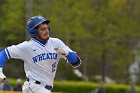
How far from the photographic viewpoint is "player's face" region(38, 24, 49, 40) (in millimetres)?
9961

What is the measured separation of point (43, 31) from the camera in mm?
9969

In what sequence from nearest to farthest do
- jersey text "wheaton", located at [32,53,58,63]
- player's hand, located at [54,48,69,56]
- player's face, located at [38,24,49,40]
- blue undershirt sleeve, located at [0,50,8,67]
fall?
player's hand, located at [54,48,69,56], blue undershirt sleeve, located at [0,50,8,67], player's face, located at [38,24,49,40], jersey text "wheaton", located at [32,53,58,63]

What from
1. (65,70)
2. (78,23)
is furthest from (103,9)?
(65,70)

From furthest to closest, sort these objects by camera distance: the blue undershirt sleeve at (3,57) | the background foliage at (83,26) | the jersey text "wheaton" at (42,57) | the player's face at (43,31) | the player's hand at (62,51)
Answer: the background foliage at (83,26) → the jersey text "wheaton" at (42,57) → the player's face at (43,31) → the blue undershirt sleeve at (3,57) → the player's hand at (62,51)

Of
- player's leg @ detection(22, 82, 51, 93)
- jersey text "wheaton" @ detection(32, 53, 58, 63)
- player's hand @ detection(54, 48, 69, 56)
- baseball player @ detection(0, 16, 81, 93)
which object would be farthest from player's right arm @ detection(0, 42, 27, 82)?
player's hand @ detection(54, 48, 69, 56)

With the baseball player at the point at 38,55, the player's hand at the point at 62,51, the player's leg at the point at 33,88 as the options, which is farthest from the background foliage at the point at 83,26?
the player's hand at the point at 62,51

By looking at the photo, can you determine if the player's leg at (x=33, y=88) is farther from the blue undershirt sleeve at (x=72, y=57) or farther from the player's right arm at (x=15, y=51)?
the blue undershirt sleeve at (x=72, y=57)

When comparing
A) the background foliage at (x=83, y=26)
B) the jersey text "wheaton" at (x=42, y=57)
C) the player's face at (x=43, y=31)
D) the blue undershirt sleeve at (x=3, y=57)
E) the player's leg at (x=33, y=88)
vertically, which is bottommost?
the player's leg at (x=33, y=88)

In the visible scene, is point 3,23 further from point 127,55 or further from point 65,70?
point 127,55

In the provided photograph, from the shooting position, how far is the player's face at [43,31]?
32.7 ft

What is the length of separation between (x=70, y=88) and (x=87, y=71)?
643 inches

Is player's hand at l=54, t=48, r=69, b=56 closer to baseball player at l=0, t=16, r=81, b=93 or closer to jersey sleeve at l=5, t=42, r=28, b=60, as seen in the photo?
baseball player at l=0, t=16, r=81, b=93

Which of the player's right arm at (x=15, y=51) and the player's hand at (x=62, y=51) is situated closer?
the player's hand at (x=62, y=51)

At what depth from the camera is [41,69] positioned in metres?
10.0
